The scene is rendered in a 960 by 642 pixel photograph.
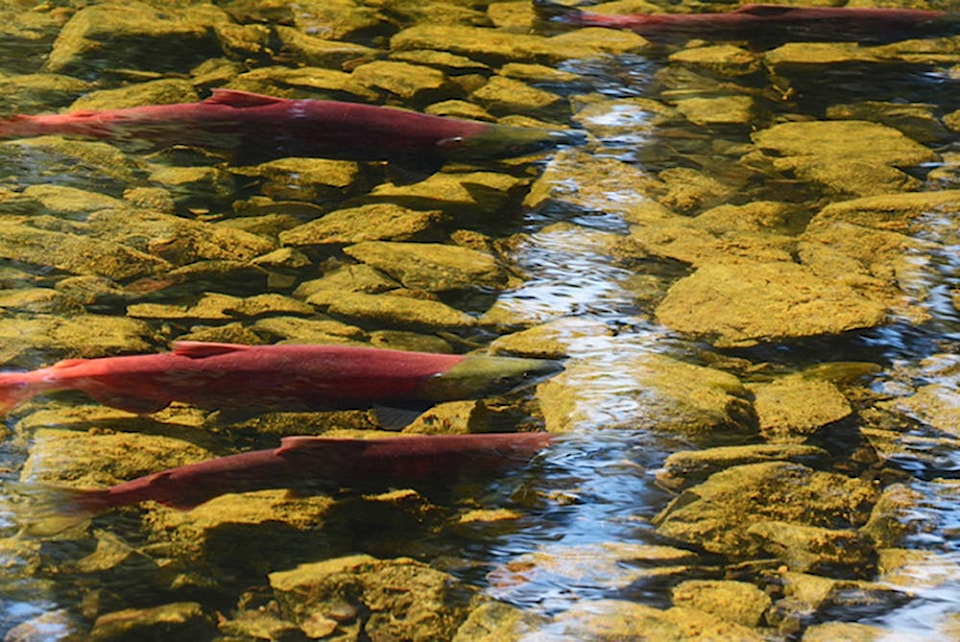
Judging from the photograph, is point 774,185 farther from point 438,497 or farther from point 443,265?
point 438,497

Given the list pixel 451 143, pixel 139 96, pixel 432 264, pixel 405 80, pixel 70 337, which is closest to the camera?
pixel 70 337

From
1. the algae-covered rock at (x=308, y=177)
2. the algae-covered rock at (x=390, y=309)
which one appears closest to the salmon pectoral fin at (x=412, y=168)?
the algae-covered rock at (x=308, y=177)

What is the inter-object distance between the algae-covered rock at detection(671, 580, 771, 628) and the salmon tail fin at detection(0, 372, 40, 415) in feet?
5.36

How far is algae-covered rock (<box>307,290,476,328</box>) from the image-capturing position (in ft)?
11.5

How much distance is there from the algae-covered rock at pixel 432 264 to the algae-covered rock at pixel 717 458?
3.61 feet

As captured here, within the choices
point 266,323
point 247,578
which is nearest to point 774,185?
point 266,323

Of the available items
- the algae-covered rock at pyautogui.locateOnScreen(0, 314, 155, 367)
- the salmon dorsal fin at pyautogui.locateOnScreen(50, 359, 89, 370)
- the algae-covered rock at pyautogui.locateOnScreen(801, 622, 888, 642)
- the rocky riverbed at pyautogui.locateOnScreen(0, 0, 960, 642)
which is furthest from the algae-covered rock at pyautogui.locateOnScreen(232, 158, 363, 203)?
the algae-covered rock at pyautogui.locateOnScreen(801, 622, 888, 642)

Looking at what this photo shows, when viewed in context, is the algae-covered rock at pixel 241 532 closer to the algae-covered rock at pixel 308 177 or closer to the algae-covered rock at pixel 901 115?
the algae-covered rock at pixel 308 177

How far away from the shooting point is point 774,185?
4.61 metres

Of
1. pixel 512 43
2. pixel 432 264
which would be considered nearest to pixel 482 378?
pixel 432 264

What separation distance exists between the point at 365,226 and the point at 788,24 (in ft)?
11.2

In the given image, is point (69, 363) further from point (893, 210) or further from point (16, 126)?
point (893, 210)

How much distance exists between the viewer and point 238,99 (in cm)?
472

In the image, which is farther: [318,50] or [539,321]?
[318,50]
